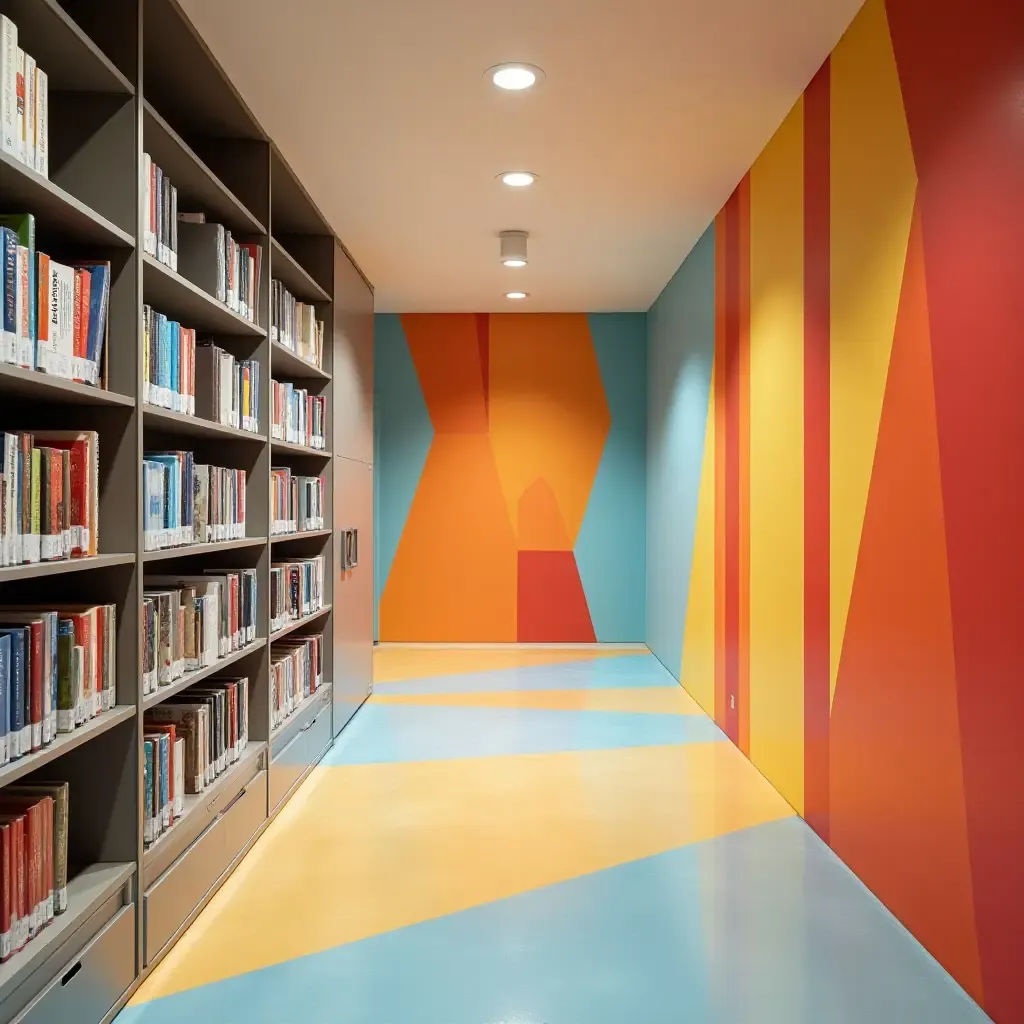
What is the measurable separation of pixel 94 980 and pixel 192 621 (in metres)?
1.10

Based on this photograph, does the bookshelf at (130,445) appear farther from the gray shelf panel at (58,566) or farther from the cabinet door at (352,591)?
the cabinet door at (352,591)

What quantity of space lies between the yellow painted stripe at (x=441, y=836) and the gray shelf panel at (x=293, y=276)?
2337 mm

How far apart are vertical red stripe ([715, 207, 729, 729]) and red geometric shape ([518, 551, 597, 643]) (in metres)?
2.83

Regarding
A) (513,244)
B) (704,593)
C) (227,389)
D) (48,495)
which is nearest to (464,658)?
(704,593)

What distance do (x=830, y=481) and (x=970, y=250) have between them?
3.70ft

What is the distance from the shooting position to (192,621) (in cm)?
293

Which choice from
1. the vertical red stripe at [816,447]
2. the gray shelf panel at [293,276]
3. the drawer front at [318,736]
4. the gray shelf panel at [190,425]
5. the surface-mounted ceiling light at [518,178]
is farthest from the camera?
the surface-mounted ceiling light at [518,178]

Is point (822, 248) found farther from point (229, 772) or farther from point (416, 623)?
point (416, 623)

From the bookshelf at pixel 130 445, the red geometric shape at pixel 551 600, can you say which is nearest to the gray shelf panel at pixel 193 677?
the bookshelf at pixel 130 445

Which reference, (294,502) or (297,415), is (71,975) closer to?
(294,502)

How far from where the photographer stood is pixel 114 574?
2.36 metres

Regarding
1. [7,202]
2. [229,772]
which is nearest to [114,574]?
[7,202]

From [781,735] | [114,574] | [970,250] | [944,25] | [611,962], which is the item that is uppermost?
[944,25]

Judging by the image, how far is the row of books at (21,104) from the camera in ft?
6.15
